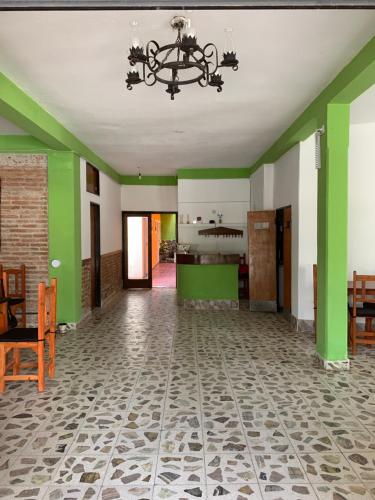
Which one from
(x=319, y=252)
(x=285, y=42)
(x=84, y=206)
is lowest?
(x=319, y=252)

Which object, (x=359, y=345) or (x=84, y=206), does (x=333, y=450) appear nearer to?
(x=359, y=345)

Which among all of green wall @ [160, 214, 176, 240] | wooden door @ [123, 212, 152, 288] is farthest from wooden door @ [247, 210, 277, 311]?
green wall @ [160, 214, 176, 240]

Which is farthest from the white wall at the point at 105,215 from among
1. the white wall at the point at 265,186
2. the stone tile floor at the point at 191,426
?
the white wall at the point at 265,186

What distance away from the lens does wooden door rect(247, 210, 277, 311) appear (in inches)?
295

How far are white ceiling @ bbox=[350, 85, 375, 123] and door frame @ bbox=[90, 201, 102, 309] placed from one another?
4.95 meters

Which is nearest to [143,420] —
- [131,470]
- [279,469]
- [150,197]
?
[131,470]

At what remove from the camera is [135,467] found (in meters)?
2.55

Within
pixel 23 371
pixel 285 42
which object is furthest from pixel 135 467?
pixel 285 42

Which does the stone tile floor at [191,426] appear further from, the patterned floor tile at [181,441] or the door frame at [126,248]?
the door frame at [126,248]

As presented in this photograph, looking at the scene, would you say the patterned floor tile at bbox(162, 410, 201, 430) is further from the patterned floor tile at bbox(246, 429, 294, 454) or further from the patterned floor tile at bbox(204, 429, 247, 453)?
the patterned floor tile at bbox(246, 429, 294, 454)

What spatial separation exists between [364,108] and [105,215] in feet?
18.5

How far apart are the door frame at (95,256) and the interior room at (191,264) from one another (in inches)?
2.1

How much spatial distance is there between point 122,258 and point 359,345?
6898 mm

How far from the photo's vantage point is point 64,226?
6141 mm
